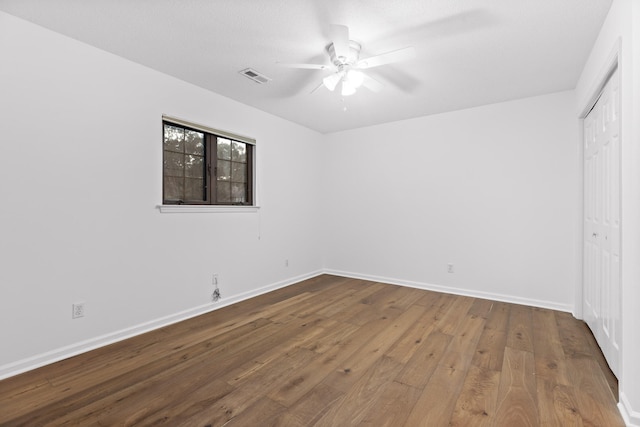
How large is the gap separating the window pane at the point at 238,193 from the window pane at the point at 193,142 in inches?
23.7

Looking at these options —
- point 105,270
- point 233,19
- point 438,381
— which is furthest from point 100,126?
point 438,381

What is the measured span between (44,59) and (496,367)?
4037mm

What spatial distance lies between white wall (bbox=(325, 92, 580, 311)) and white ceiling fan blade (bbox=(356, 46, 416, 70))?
7.29 ft

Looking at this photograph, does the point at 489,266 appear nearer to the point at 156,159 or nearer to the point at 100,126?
the point at 156,159

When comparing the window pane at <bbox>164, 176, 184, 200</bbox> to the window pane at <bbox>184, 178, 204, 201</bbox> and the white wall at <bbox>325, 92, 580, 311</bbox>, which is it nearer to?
the window pane at <bbox>184, 178, 204, 201</bbox>

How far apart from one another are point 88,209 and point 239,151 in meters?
1.85

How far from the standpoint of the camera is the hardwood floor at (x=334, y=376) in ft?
5.50

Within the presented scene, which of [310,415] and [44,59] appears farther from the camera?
[44,59]

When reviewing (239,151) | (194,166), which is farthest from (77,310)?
(239,151)

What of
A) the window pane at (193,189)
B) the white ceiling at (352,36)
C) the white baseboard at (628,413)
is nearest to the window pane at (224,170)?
the window pane at (193,189)

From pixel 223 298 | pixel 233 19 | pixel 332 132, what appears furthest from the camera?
pixel 332 132

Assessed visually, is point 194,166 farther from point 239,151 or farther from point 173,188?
point 239,151

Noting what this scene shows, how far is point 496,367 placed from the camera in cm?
218

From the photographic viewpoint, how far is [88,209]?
2.46 m
